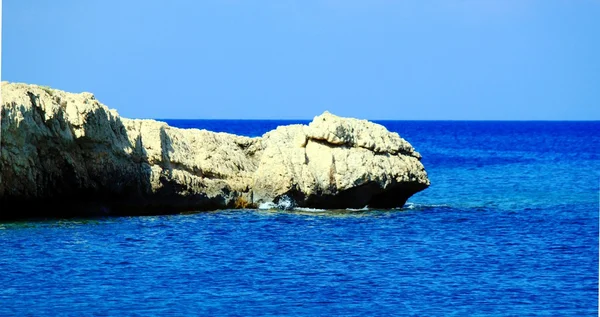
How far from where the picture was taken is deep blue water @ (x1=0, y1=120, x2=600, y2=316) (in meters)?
19.8

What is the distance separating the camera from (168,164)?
103 ft

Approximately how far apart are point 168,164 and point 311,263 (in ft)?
28.0

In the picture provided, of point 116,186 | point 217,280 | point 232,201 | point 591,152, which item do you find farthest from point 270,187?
point 591,152

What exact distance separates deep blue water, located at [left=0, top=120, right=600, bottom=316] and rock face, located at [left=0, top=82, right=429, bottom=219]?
2.77ft

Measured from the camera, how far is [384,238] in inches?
1104

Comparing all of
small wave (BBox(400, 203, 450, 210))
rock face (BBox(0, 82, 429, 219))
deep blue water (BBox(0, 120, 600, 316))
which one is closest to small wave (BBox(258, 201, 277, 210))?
rock face (BBox(0, 82, 429, 219))

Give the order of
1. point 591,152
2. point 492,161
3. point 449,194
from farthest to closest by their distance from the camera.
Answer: point 591,152, point 492,161, point 449,194

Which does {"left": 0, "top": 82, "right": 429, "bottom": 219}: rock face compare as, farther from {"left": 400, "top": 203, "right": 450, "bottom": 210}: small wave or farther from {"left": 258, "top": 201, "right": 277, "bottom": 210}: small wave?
{"left": 400, "top": 203, "right": 450, "bottom": 210}: small wave

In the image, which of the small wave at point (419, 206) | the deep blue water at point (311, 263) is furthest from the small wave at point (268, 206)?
the small wave at point (419, 206)

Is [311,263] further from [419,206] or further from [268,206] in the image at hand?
[419,206]

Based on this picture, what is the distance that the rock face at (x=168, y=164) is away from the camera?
28844mm

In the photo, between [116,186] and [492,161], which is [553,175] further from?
[116,186]

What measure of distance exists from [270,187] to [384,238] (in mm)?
5698

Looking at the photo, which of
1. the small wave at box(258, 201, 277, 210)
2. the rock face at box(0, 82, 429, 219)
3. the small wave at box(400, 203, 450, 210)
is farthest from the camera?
the small wave at box(400, 203, 450, 210)
